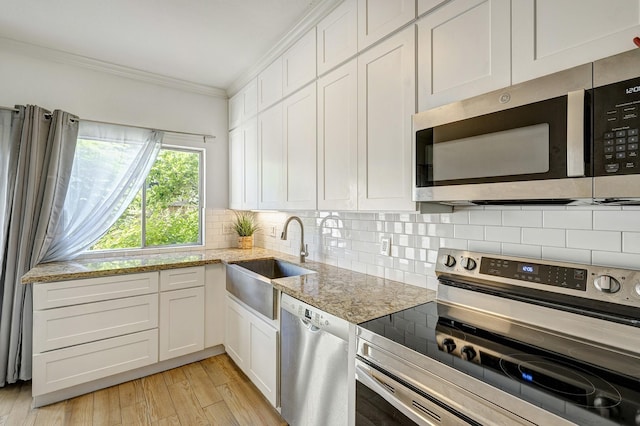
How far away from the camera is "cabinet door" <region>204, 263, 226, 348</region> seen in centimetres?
268

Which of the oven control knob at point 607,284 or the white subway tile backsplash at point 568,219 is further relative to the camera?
the white subway tile backsplash at point 568,219

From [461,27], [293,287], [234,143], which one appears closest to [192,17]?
[234,143]

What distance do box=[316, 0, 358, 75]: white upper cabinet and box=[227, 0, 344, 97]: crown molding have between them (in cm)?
4

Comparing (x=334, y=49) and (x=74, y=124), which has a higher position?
(x=334, y=49)

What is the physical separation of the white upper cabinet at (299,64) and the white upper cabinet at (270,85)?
82 millimetres

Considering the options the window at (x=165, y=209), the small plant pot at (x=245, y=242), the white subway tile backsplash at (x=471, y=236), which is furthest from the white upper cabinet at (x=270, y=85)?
the small plant pot at (x=245, y=242)

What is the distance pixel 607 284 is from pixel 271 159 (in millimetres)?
2172

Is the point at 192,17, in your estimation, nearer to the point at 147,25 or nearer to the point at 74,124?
the point at 147,25

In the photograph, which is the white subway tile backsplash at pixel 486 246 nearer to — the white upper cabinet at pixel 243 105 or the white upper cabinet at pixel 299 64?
the white upper cabinet at pixel 299 64

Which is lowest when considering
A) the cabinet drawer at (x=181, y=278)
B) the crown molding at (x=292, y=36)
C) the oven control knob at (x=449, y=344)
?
the cabinet drawer at (x=181, y=278)

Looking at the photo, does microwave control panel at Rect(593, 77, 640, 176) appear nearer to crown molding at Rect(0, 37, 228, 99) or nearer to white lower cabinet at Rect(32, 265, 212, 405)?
white lower cabinet at Rect(32, 265, 212, 405)

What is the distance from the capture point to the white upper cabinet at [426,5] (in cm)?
132

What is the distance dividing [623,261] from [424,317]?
0.71m

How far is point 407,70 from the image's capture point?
1440 mm
